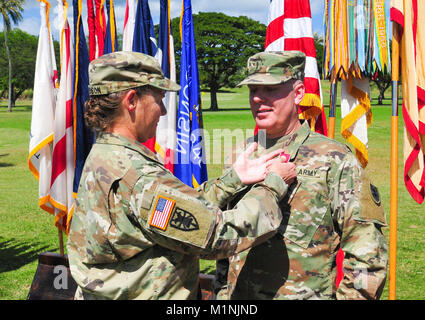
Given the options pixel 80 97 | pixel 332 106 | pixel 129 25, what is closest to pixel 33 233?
pixel 80 97

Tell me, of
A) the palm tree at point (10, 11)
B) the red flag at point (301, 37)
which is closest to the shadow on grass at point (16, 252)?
the red flag at point (301, 37)

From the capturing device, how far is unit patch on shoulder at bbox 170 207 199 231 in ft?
5.79

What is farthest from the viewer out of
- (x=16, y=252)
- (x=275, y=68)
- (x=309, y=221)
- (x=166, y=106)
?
(x=16, y=252)

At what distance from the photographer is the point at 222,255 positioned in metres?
1.85

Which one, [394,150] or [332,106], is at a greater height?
[332,106]

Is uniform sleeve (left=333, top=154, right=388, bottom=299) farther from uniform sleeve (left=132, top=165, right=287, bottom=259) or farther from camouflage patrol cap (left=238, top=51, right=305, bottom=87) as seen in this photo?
camouflage patrol cap (left=238, top=51, right=305, bottom=87)

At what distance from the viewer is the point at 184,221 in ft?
5.82

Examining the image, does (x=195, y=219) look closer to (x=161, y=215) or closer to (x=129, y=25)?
(x=161, y=215)

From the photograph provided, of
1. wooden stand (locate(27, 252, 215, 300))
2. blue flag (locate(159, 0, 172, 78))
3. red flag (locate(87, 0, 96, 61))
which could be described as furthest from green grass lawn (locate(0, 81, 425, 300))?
red flag (locate(87, 0, 96, 61))

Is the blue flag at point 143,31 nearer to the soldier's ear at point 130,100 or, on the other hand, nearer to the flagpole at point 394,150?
the flagpole at point 394,150

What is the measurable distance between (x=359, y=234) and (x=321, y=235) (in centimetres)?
19

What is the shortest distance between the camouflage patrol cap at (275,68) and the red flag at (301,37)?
169 cm
